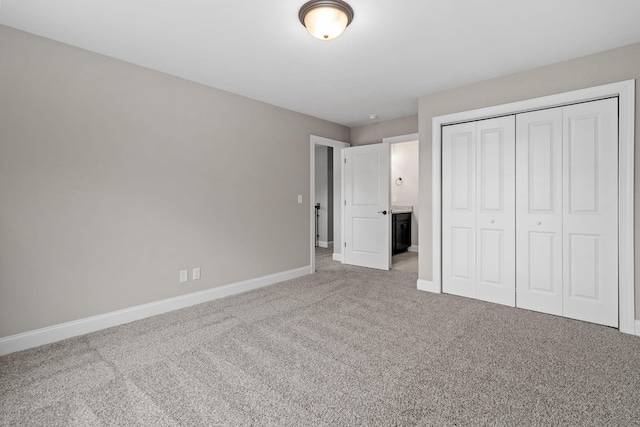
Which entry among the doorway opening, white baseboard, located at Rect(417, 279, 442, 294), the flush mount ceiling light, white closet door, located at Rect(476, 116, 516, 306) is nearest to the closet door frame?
white closet door, located at Rect(476, 116, 516, 306)

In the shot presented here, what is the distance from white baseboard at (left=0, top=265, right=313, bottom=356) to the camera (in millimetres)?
2428

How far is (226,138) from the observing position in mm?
3771

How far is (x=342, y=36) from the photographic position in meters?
2.54

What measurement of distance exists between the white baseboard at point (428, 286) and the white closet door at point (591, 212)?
4.11 feet

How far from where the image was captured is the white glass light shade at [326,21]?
2.10 metres

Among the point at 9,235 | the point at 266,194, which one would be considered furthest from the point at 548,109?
the point at 9,235

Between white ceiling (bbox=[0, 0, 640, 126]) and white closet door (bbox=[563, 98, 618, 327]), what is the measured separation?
2.15ft

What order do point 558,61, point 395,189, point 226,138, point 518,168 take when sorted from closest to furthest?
point 558,61 < point 518,168 < point 226,138 < point 395,189

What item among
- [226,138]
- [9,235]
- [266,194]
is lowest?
[9,235]

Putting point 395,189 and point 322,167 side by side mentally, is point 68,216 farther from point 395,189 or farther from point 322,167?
point 395,189

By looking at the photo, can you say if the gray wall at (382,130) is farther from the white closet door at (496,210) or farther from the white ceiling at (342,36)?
the white closet door at (496,210)

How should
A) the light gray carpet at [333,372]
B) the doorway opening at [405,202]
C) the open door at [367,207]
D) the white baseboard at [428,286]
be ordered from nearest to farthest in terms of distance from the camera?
the light gray carpet at [333,372], the white baseboard at [428,286], the open door at [367,207], the doorway opening at [405,202]

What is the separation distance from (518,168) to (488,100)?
2.68ft

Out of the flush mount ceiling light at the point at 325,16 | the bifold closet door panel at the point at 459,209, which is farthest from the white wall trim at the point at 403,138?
the flush mount ceiling light at the point at 325,16
